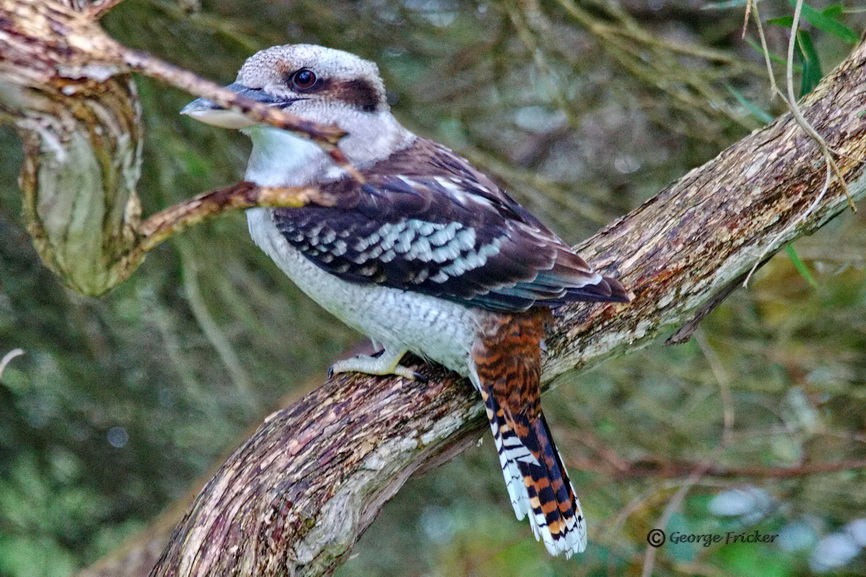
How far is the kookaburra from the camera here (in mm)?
2658

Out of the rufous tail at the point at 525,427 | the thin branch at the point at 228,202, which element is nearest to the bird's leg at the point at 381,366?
the rufous tail at the point at 525,427

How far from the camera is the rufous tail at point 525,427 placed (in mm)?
2664

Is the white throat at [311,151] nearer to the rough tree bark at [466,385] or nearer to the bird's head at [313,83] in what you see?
the bird's head at [313,83]

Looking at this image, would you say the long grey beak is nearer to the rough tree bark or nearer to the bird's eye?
the bird's eye

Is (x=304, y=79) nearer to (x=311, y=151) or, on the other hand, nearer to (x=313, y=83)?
(x=313, y=83)

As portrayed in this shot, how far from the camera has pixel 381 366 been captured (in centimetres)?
271

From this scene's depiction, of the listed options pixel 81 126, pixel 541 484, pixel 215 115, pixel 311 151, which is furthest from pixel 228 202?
pixel 541 484

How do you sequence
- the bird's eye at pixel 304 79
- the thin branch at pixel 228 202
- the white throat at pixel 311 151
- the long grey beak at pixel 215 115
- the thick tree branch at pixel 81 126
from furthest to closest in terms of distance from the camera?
the bird's eye at pixel 304 79 → the white throat at pixel 311 151 → the long grey beak at pixel 215 115 → the thin branch at pixel 228 202 → the thick tree branch at pixel 81 126

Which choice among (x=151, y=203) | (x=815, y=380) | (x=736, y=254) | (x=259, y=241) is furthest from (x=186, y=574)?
(x=815, y=380)

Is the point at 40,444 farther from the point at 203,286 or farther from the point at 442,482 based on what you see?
the point at 442,482

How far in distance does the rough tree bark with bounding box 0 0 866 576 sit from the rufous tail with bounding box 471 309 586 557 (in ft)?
0.42

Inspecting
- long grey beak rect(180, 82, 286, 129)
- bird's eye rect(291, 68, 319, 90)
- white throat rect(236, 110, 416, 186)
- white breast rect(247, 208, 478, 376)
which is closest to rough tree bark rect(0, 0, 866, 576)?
white breast rect(247, 208, 478, 376)

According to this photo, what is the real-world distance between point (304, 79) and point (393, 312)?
87 centimetres

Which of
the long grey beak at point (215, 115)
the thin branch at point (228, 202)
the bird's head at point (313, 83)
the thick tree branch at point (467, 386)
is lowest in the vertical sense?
the thick tree branch at point (467, 386)
